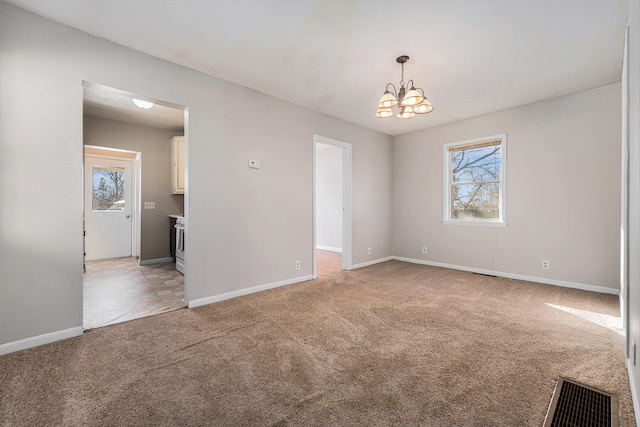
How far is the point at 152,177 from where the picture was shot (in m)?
5.21

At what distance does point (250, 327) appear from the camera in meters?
2.50

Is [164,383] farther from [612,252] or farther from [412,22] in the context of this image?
[612,252]

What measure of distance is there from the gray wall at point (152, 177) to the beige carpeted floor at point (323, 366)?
2.97 m

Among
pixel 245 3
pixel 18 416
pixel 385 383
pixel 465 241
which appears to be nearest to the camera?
pixel 18 416

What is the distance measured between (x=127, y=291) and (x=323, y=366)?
300cm

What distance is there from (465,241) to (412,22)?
144 inches

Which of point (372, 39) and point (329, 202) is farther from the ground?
point (372, 39)

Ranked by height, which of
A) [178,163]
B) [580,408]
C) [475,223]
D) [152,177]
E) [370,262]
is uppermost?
[178,163]

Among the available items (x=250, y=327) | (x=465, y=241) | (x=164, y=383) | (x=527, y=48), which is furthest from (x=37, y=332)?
(x=465, y=241)

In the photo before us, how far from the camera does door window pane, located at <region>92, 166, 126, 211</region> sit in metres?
5.59

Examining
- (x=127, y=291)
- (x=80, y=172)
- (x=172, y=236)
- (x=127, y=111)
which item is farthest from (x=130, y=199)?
(x=80, y=172)

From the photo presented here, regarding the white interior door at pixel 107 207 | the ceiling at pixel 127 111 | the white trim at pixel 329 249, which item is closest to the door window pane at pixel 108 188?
the white interior door at pixel 107 207

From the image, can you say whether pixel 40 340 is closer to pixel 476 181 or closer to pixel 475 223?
pixel 475 223

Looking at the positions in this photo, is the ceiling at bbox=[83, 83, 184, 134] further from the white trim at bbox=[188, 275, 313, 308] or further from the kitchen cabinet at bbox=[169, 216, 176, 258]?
the white trim at bbox=[188, 275, 313, 308]
